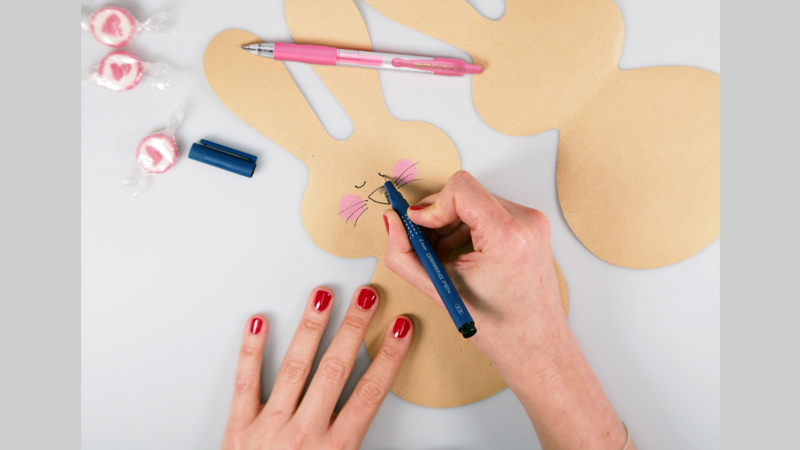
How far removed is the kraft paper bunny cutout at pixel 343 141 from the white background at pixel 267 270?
3 cm

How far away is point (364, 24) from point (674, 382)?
1.26m

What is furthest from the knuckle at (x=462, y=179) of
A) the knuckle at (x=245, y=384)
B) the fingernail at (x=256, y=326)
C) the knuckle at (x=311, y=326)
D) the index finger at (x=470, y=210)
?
the knuckle at (x=245, y=384)

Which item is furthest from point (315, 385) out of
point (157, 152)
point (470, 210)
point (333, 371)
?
point (157, 152)

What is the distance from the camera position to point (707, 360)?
4.10ft

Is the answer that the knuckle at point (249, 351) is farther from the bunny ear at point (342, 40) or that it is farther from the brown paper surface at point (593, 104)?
the brown paper surface at point (593, 104)

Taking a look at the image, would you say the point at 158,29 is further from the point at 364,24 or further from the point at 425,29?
the point at 425,29

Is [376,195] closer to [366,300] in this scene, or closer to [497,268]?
[366,300]

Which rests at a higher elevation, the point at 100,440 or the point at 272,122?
the point at 272,122

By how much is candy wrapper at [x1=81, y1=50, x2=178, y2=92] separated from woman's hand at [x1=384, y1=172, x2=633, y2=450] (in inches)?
27.4

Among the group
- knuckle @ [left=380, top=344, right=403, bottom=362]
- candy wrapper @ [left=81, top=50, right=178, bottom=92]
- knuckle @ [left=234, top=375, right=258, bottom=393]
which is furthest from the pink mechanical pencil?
knuckle @ [left=234, top=375, right=258, bottom=393]

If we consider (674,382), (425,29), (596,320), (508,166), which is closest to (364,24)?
(425,29)

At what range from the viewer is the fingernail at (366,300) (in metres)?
1.19

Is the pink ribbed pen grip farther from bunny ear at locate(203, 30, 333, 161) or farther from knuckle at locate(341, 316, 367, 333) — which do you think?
knuckle at locate(341, 316, 367, 333)

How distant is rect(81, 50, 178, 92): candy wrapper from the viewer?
1.17 m
